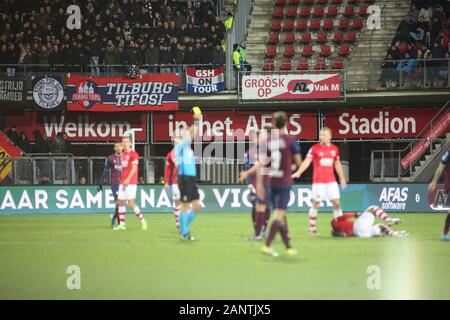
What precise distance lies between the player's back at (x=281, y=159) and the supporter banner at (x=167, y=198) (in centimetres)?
1701

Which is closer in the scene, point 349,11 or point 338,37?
point 338,37

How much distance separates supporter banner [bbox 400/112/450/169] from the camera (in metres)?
30.7

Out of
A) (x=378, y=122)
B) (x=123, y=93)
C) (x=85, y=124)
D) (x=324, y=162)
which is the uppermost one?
(x=123, y=93)

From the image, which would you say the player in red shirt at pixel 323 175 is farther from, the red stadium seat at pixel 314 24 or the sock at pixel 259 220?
the red stadium seat at pixel 314 24

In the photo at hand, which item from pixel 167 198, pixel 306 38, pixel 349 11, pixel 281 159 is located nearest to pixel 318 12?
pixel 349 11

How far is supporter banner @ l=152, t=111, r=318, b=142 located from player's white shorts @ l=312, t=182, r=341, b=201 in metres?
17.6

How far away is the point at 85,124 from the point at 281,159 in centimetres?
2414

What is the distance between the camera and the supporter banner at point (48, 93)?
3309cm

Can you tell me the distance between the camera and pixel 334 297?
10.2 m

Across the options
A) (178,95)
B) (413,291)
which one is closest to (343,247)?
(413,291)

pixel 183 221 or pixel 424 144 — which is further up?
pixel 424 144

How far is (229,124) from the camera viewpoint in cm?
3625

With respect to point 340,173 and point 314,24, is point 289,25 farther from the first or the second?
point 340,173

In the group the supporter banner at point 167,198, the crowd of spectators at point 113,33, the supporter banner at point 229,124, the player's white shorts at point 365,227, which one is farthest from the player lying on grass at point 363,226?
the supporter banner at point 229,124
